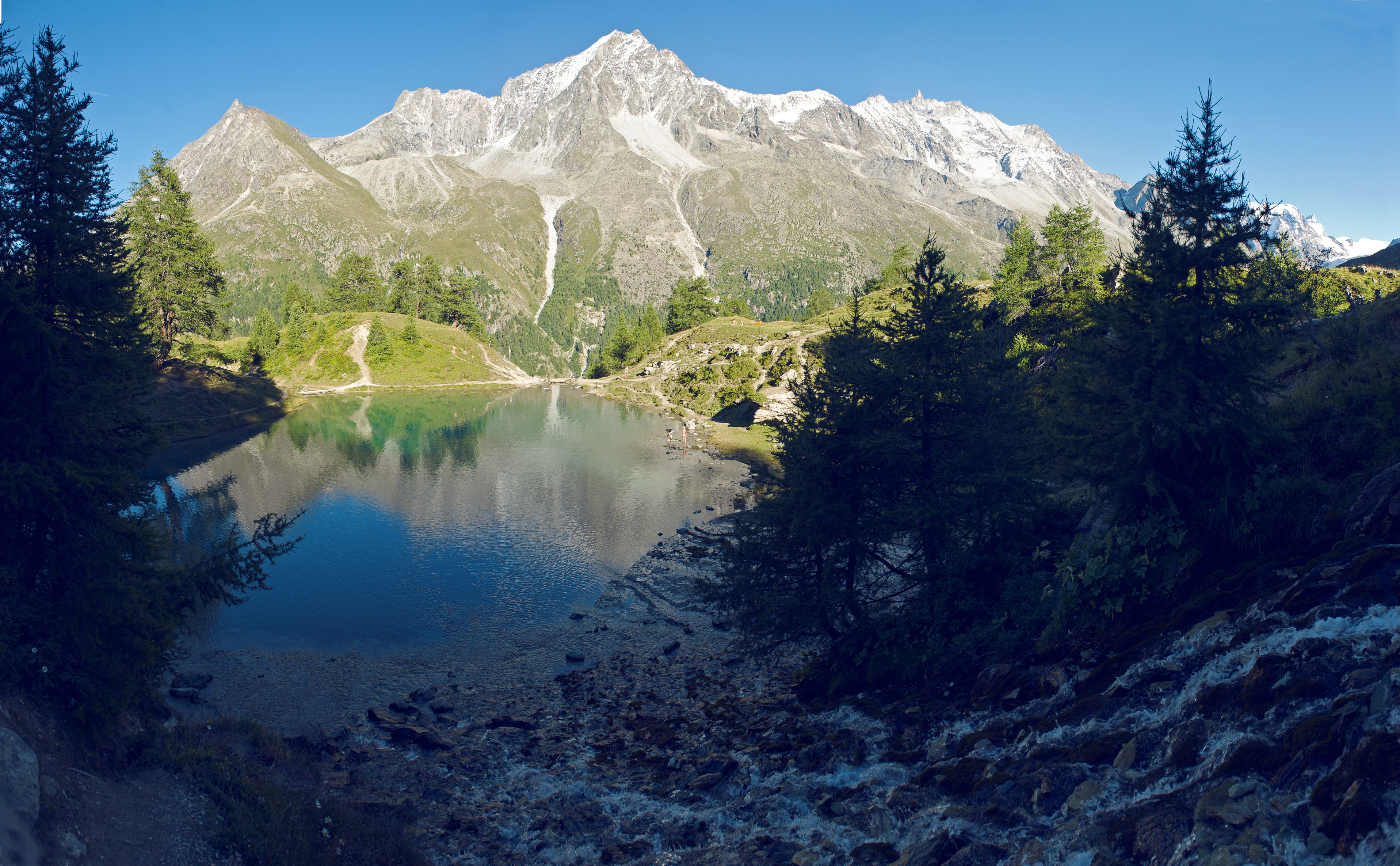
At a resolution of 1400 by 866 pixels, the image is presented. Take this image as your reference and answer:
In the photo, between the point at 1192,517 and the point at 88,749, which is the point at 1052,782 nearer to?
the point at 1192,517

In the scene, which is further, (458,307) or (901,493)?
(458,307)

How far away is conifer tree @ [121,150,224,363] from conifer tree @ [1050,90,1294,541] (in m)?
87.2

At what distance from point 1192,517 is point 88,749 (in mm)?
25597

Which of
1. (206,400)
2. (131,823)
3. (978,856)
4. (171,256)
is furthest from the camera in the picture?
(206,400)

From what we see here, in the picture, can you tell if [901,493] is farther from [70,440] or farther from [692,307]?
[692,307]

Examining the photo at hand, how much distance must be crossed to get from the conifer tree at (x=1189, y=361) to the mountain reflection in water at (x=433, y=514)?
2543cm

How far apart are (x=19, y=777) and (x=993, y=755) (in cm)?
1779

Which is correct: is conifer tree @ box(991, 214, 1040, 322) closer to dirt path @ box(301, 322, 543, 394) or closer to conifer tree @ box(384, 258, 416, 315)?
dirt path @ box(301, 322, 543, 394)

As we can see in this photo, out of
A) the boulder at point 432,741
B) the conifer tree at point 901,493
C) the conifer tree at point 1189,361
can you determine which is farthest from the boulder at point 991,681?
the boulder at point 432,741

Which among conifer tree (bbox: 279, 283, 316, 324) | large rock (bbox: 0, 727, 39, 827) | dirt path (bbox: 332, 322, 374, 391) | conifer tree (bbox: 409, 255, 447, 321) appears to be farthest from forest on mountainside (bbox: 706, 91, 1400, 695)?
conifer tree (bbox: 409, 255, 447, 321)

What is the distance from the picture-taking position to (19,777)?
10297mm

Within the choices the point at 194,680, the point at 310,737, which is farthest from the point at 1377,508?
the point at 194,680

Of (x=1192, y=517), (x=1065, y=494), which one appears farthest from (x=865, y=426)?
(x=1065, y=494)

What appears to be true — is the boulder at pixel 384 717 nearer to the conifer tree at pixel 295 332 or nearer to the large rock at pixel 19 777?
the large rock at pixel 19 777
